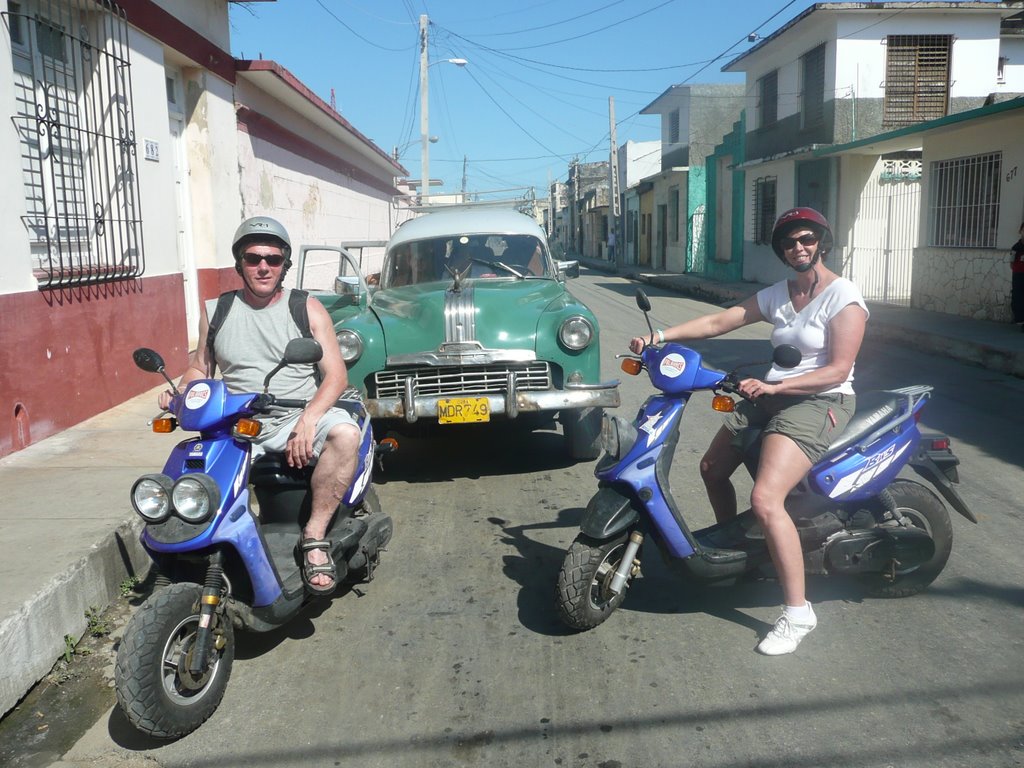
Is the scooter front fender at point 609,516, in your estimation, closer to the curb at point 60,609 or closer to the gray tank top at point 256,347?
the gray tank top at point 256,347

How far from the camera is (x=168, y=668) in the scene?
122 inches

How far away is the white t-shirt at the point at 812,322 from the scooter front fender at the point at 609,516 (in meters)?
0.87

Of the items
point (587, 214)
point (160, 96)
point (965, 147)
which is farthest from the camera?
point (587, 214)

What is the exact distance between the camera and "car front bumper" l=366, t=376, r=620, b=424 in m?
5.86

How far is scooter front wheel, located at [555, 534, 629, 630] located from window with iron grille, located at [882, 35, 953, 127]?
20744mm

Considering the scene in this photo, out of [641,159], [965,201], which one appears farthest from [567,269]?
[641,159]

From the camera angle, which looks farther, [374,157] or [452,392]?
[374,157]

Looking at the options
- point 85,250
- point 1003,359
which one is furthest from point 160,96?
point 1003,359

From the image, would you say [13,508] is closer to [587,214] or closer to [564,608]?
[564,608]

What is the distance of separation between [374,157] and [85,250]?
18564 mm

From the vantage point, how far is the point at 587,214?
65938mm

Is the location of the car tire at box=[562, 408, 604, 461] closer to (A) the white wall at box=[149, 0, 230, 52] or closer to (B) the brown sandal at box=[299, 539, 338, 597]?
(B) the brown sandal at box=[299, 539, 338, 597]

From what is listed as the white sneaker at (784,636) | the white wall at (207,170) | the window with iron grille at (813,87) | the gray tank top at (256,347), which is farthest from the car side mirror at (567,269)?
the window with iron grille at (813,87)

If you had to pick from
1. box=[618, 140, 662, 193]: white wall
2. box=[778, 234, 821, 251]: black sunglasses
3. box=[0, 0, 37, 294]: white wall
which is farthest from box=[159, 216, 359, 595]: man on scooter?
box=[618, 140, 662, 193]: white wall
